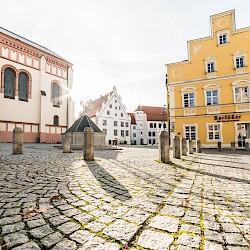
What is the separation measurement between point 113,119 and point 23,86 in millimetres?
25221

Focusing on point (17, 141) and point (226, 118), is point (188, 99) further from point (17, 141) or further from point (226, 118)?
point (17, 141)

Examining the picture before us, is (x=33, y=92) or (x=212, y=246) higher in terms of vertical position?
(x=33, y=92)

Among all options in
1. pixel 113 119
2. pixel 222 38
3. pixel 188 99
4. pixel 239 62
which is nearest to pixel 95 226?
pixel 188 99

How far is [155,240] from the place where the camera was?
152 centimetres

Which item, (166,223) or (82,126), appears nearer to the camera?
(166,223)

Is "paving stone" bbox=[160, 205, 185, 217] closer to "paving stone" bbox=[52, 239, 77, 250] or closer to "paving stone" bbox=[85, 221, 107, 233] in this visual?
"paving stone" bbox=[85, 221, 107, 233]

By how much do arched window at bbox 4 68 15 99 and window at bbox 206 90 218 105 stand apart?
2549cm

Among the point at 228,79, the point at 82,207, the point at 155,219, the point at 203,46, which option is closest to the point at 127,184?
the point at 82,207

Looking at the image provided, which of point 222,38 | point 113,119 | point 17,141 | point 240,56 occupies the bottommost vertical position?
point 17,141

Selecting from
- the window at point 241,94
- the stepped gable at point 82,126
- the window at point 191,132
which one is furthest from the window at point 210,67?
the stepped gable at point 82,126

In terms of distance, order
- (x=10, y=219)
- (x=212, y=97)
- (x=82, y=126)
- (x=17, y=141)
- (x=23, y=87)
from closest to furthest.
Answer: (x=10, y=219) < (x=17, y=141) < (x=82, y=126) < (x=212, y=97) < (x=23, y=87)

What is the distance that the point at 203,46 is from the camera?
20031 millimetres

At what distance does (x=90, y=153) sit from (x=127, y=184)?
3812 mm

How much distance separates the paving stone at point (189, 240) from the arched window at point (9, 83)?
28.0 m
